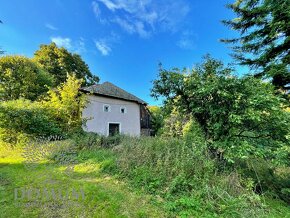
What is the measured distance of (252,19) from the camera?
7.84 metres

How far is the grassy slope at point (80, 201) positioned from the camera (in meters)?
2.92

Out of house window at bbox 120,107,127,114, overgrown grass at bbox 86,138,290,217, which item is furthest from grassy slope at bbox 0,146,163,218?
house window at bbox 120,107,127,114

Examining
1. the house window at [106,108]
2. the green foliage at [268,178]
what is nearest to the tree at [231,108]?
the green foliage at [268,178]

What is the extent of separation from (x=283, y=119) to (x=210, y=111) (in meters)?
1.73

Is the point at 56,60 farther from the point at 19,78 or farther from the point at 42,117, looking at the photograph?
the point at 42,117

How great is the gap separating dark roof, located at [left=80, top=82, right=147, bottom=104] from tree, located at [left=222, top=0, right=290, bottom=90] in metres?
11.0

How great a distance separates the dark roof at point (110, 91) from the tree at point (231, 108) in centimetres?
1142

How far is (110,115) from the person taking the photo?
1647cm

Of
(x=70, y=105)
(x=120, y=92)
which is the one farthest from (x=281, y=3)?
(x=120, y=92)

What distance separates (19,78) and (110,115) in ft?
37.0

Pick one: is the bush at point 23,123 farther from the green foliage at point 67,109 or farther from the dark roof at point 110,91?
the dark roof at point 110,91

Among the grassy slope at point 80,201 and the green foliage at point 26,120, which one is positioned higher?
the green foliage at point 26,120

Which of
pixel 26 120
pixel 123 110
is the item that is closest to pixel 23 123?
pixel 26 120

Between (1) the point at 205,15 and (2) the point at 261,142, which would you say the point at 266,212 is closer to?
(2) the point at 261,142
